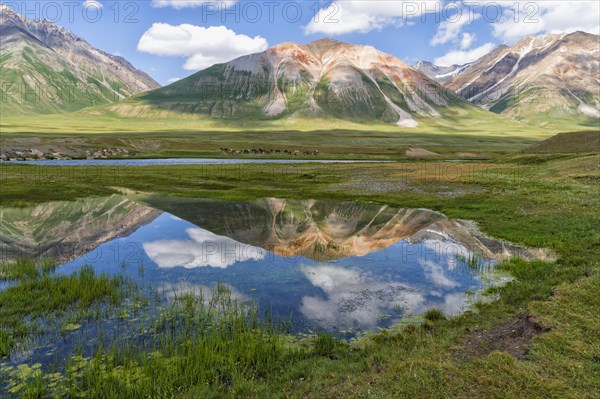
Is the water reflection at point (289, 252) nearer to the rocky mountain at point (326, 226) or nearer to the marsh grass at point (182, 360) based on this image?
the rocky mountain at point (326, 226)

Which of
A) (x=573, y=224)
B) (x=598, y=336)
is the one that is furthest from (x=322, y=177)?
(x=598, y=336)

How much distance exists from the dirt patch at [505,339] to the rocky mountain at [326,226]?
37.8 ft

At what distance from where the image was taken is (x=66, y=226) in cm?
3366

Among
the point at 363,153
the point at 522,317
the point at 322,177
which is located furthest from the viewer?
the point at 363,153

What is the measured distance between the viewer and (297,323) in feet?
51.8

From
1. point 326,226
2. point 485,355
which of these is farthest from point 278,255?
point 485,355

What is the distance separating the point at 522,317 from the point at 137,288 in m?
17.2

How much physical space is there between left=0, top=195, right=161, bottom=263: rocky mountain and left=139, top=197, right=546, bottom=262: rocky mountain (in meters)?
5.00

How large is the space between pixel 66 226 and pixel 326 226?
23.1 meters

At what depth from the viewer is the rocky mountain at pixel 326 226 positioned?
2793 cm

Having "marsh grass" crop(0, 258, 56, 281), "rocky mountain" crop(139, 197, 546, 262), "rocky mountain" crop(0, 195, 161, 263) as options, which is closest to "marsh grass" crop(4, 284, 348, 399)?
"marsh grass" crop(0, 258, 56, 281)

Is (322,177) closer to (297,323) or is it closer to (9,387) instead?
(297,323)

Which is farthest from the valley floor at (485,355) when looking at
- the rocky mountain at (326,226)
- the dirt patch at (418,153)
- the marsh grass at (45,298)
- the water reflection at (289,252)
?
the dirt patch at (418,153)

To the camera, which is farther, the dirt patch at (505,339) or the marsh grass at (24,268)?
the marsh grass at (24,268)
